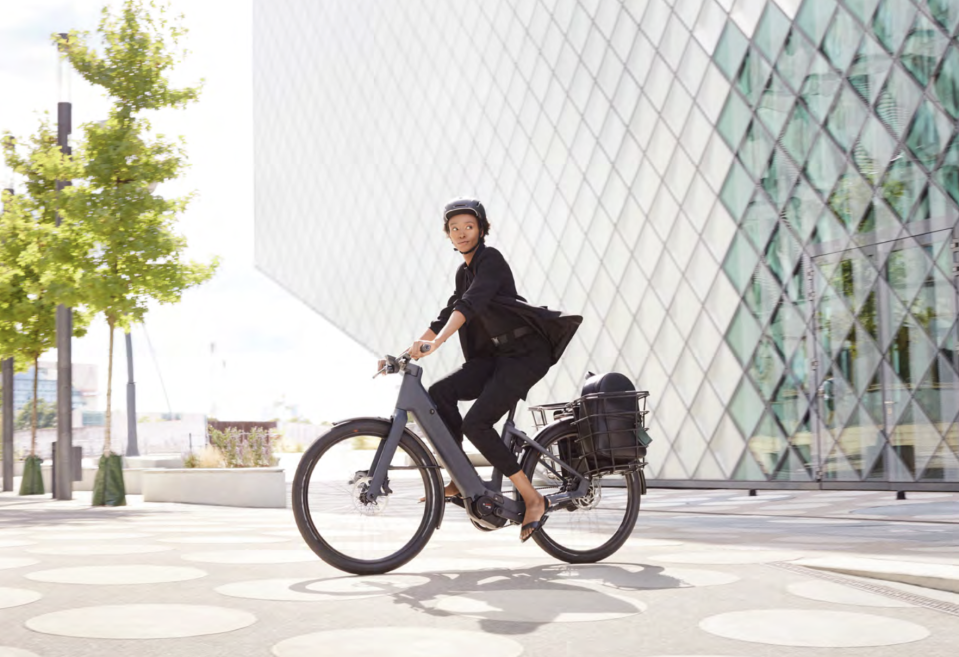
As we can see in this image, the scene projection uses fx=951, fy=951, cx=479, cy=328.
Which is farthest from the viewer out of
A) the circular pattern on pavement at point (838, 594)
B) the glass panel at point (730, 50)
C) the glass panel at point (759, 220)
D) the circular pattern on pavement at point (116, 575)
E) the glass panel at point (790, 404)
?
the glass panel at point (730, 50)

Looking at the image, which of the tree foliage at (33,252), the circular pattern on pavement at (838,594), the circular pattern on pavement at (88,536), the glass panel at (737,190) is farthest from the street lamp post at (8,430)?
the circular pattern on pavement at (838,594)

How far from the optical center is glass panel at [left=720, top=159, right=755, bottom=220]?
669 inches

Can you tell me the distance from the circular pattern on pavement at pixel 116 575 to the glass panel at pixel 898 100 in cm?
1314

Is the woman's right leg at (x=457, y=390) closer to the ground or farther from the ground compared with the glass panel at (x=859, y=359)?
closer to the ground

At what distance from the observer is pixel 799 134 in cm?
1600

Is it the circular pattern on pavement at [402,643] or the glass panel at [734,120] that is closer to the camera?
the circular pattern on pavement at [402,643]

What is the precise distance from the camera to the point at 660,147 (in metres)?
19.5

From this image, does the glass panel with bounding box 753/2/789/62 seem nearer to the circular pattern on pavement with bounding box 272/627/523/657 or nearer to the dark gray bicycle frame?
the dark gray bicycle frame

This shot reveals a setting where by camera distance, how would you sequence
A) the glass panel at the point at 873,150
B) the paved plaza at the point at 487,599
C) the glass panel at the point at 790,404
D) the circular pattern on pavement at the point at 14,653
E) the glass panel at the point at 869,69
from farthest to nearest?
the glass panel at the point at 790,404
the glass panel at the point at 869,69
the glass panel at the point at 873,150
the paved plaza at the point at 487,599
the circular pattern on pavement at the point at 14,653

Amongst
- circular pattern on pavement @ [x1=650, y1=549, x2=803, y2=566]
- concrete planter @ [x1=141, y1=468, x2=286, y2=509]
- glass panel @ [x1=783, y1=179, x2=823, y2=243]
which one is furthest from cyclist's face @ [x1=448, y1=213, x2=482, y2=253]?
glass panel @ [x1=783, y1=179, x2=823, y2=243]

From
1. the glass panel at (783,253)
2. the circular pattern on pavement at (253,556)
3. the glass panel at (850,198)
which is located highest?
the glass panel at (850,198)

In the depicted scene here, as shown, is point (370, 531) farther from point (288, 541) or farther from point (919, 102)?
point (919, 102)

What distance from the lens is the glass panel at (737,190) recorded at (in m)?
17.0

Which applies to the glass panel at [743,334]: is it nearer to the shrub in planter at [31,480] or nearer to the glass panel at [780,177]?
the glass panel at [780,177]
